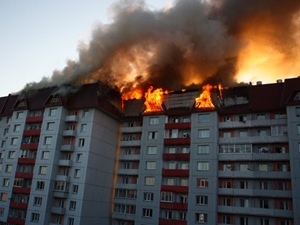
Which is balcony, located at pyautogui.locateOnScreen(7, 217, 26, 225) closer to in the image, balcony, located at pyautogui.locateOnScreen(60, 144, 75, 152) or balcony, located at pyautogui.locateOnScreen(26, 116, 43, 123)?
balcony, located at pyautogui.locateOnScreen(60, 144, 75, 152)

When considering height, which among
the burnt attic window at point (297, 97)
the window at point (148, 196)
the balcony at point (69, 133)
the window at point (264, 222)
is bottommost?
the window at point (264, 222)

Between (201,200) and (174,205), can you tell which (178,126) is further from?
(174,205)

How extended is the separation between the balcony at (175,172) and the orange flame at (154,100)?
11440mm

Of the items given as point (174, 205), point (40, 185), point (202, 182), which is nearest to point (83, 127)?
point (40, 185)

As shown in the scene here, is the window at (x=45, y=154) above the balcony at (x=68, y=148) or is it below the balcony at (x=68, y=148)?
below

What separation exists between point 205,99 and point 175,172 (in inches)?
535

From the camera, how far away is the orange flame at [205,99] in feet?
184

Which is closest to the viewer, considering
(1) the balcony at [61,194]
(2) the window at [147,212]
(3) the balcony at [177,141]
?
(2) the window at [147,212]

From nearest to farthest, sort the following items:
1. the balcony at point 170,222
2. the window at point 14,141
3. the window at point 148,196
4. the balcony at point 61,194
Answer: the balcony at point 170,222, the balcony at point 61,194, the window at point 148,196, the window at point 14,141

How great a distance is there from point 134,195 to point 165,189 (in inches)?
273

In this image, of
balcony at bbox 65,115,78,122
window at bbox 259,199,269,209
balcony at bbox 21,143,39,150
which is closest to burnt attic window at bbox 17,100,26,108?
balcony at bbox 21,143,39,150

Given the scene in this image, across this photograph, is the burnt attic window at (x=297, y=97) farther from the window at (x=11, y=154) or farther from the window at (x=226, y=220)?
the window at (x=11, y=154)

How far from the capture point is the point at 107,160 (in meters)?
61.1

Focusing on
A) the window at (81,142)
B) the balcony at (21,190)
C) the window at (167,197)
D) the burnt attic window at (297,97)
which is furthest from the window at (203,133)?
the balcony at (21,190)
